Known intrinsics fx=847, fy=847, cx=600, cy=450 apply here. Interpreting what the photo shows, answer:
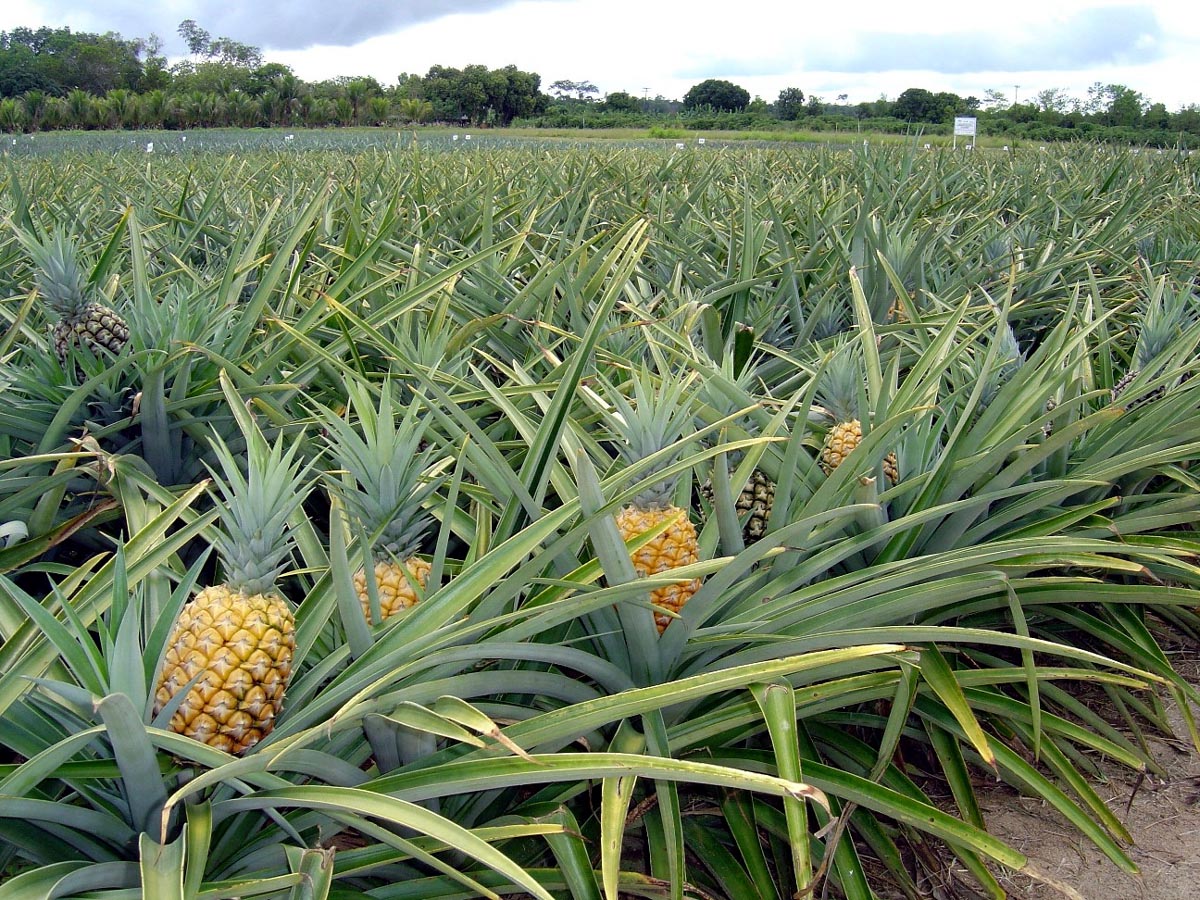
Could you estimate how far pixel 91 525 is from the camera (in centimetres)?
138

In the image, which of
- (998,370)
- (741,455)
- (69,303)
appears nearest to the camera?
(741,455)

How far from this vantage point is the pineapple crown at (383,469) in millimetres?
871

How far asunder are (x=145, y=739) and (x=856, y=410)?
44.1 inches

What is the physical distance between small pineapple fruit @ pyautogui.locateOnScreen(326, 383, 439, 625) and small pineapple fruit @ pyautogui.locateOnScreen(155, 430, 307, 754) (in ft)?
0.27

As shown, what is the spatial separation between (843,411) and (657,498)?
491 mm

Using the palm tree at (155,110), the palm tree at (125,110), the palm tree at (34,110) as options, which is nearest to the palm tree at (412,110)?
the palm tree at (155,110)

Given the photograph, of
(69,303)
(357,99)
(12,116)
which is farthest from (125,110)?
(69,303)

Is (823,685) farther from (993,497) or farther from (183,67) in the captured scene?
(183,67)

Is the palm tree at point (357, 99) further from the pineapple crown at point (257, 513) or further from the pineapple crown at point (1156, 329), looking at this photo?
the pineapple crown at point (257, 513)

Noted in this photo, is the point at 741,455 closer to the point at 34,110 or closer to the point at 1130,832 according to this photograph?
the point at 1130,832

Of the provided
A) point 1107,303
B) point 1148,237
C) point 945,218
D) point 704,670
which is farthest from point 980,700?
point 1148,237

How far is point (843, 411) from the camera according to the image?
1.39 m

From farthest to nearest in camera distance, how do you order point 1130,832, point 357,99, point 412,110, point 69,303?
point 357,99, point 412,110, point 69,303, point 1130,832

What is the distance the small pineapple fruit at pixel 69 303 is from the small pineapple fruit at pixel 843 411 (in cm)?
127
